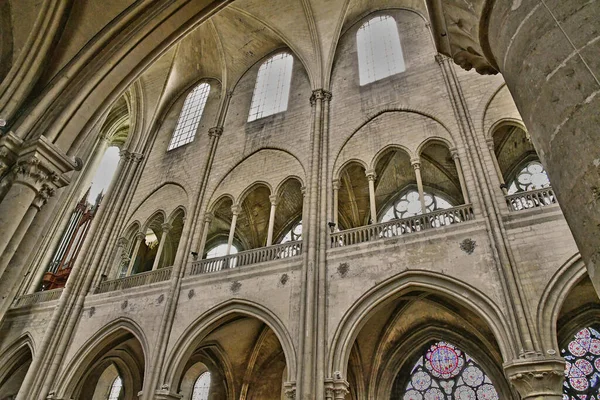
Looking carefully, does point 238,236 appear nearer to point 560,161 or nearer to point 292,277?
point 292,277

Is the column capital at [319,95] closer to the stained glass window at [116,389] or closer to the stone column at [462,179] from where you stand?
the stone column at [462,179]

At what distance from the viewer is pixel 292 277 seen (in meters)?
9.65

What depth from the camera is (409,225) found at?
9.31 meters

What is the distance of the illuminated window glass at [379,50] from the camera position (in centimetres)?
1308

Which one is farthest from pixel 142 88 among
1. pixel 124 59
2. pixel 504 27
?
pixel 504 27

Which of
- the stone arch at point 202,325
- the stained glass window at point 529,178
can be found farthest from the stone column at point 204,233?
the stained glass window at point 529,178

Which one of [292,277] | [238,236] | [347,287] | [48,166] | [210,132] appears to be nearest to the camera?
[48,166]

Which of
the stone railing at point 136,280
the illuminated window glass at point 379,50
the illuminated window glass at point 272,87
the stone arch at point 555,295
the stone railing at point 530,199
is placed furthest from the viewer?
the illuminated window glass at point 272,87

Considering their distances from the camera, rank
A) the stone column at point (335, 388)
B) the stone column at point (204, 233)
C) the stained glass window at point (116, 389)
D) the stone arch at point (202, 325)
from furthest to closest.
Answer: the stained glass window at point (116, 389) → the stone column at point (204, 233) → the stone arch at point (202, 325) → the stone column at point (335, 388)

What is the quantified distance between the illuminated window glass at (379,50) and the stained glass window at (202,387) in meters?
11.9

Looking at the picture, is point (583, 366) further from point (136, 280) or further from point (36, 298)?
point (36, 298)

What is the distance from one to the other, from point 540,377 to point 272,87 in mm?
12960

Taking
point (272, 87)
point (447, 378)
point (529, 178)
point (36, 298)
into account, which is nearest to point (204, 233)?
point (272, 87)

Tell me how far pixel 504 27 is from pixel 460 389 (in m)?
10.8
